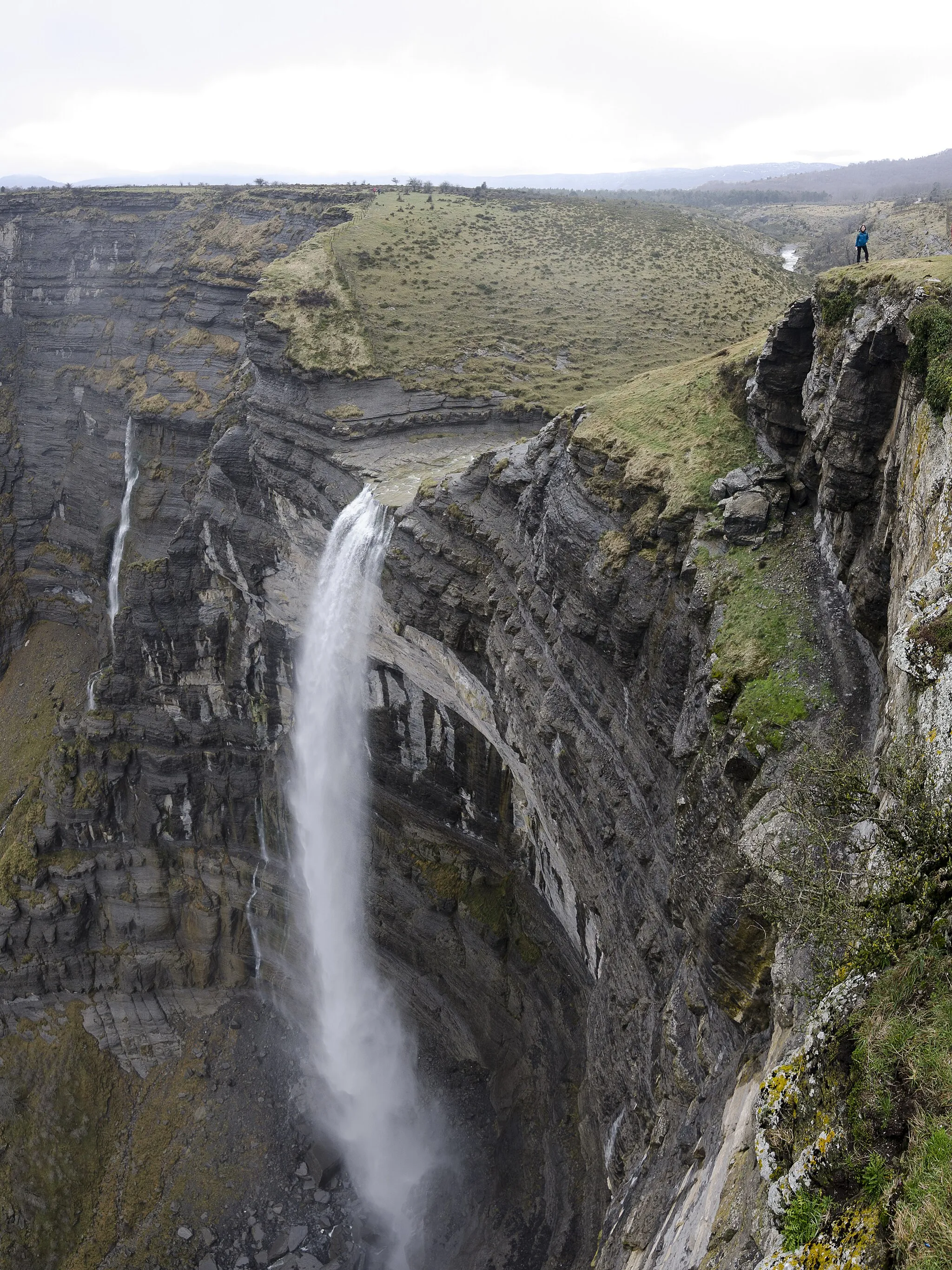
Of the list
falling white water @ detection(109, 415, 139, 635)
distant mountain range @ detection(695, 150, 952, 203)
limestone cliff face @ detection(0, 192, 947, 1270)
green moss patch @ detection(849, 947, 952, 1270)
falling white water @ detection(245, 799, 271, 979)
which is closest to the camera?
green moss patch @ detection(849, 947, 952, 1270)

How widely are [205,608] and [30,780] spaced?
17020mm

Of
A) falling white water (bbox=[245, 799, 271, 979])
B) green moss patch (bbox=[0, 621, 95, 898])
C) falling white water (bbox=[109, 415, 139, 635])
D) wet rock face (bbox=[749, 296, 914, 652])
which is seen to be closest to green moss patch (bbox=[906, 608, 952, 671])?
wet rock face (bbox=[749, 296, 914, 652])

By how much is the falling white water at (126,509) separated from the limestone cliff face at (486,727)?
3.72 ft

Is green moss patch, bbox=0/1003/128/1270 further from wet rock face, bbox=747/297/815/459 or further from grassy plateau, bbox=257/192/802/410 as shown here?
wet rock face, bbox=747/297/815/459

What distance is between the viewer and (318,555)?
4050 centimetres

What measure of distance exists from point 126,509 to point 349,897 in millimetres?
38995

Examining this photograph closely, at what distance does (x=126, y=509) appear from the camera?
64000 millimetres

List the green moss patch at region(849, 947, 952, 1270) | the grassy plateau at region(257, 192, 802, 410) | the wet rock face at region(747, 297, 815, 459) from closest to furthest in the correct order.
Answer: the green moss patch at region(849, 947, 952, 1270) → the wet rock face at region(747, 297, 815, 459) → the grassy plateau at region(257, 192, 802, 410)

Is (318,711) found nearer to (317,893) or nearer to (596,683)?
(317,893)

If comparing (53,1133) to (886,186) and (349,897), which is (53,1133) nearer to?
(349,897)

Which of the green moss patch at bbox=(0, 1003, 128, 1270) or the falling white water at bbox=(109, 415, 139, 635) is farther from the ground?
the falling white water at bbox=(109, 415, 139, 635)

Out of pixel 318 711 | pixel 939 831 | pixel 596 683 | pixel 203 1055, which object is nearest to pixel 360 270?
pixel 318 711

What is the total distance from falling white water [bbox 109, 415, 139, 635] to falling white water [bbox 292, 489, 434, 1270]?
27.6m

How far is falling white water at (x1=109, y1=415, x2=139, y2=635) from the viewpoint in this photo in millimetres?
62156
